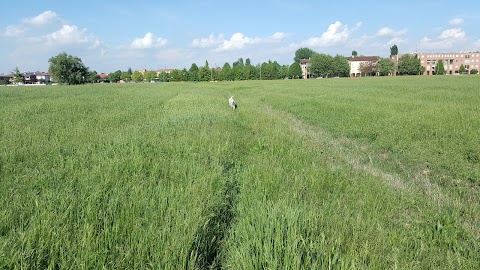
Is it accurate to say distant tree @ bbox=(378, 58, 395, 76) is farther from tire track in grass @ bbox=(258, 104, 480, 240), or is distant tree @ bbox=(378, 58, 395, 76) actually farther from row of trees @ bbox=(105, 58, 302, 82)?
tire track in grass @ bbox=(258, 104, 480, 240)

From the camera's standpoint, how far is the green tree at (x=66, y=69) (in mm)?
94688

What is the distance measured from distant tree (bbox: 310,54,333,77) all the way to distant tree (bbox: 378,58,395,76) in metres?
19.6

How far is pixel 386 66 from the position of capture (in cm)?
12344

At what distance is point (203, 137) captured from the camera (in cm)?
754

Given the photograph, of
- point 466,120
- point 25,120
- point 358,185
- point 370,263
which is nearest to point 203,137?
point 358,185

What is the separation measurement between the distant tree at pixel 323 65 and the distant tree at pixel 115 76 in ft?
312

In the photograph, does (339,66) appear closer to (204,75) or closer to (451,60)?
(204,75)

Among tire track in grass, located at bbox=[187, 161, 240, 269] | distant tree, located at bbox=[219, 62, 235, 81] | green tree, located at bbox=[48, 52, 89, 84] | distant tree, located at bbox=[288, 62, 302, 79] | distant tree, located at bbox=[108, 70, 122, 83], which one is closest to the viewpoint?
tire track in grass, located at bbox=[187, 161, 240, 269]

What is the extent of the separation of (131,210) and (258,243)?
153 cm

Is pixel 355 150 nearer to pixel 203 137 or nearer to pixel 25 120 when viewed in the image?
pixel 203 137

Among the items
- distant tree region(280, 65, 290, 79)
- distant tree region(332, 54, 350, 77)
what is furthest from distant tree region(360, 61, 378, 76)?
distant tree region(280, 65, 290, 79)

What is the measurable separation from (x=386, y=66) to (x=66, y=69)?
11502cm

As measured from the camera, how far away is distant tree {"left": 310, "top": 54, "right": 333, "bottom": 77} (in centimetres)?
12538

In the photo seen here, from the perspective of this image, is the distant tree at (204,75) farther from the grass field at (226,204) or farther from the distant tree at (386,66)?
the grass field at (226,204)
